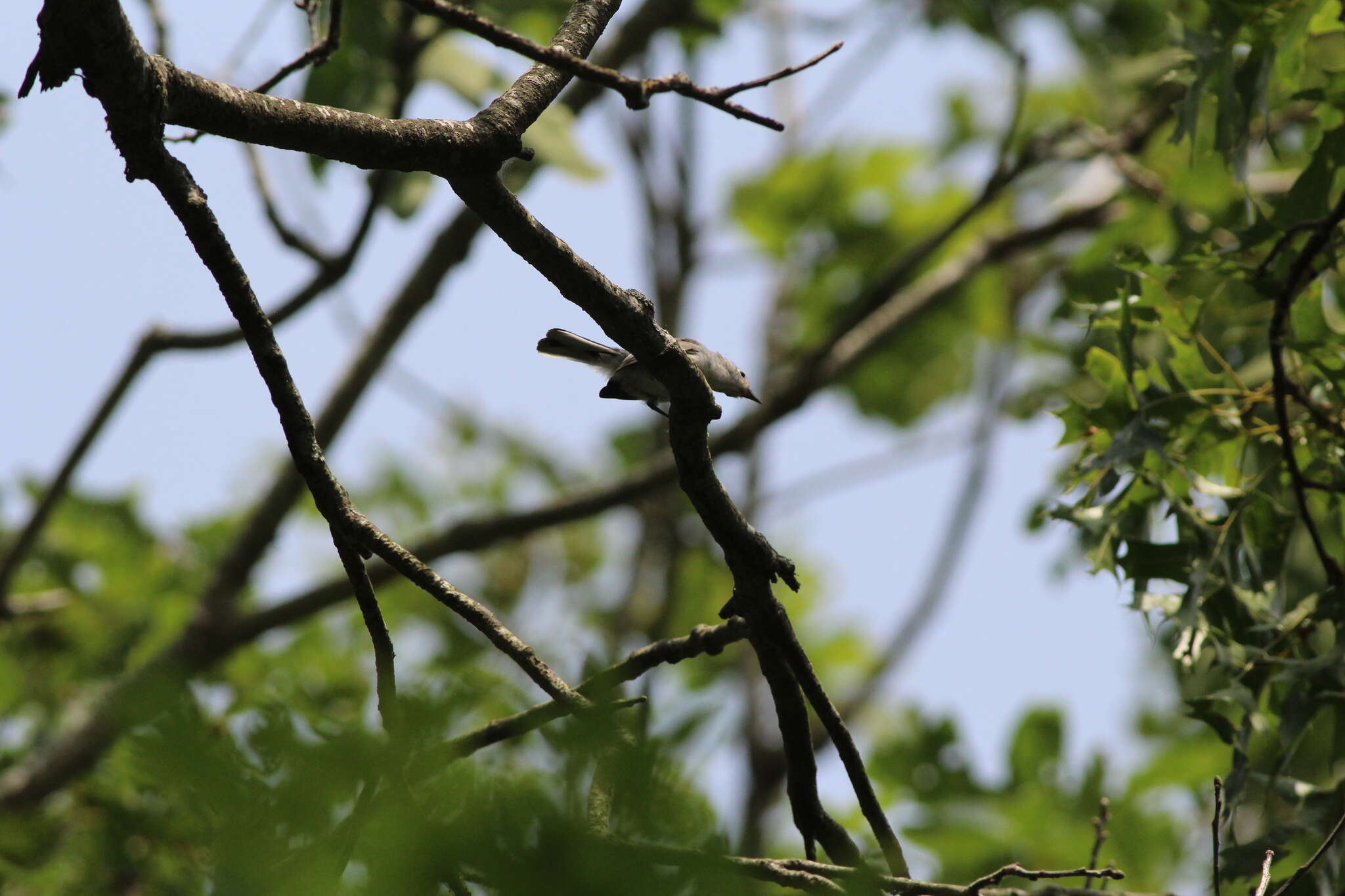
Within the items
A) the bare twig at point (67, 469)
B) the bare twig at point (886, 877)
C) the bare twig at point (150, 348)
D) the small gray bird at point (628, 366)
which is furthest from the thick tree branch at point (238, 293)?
the bare twig at point (67, 469)

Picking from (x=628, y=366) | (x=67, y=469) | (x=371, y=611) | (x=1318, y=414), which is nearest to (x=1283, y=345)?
(x=1318, y=414)

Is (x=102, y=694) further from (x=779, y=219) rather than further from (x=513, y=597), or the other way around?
(x=779, y=219)

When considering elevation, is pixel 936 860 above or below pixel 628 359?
below

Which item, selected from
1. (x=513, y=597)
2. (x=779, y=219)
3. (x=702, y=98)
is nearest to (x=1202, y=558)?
(x=702, y=98)

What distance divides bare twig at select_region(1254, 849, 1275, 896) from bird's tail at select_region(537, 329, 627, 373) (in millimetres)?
2124

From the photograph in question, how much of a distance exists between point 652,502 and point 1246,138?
5.59m

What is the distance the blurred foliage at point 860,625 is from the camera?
4.94 feet

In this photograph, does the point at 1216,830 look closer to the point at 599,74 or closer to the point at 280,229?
the point at 599,74

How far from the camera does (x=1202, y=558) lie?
3213 mm

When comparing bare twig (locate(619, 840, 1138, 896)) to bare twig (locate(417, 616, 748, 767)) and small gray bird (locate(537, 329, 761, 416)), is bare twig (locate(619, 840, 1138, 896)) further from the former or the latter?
small gray bird (locate(537, 329, 761, 416))

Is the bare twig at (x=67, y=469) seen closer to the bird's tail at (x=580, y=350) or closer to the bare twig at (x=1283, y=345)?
the bird's tail at (x=580, y=350)

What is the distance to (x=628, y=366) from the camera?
3.02 metres

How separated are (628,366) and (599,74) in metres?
0.94

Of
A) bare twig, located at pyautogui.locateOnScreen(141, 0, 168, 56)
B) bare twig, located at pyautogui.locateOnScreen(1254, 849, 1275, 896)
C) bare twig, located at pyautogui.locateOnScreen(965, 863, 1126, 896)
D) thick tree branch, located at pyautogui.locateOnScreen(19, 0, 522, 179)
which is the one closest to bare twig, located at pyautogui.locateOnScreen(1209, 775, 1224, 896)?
bare twig, located at pyautogui.locateOnScreen(1254, 849, 1275, 896)
